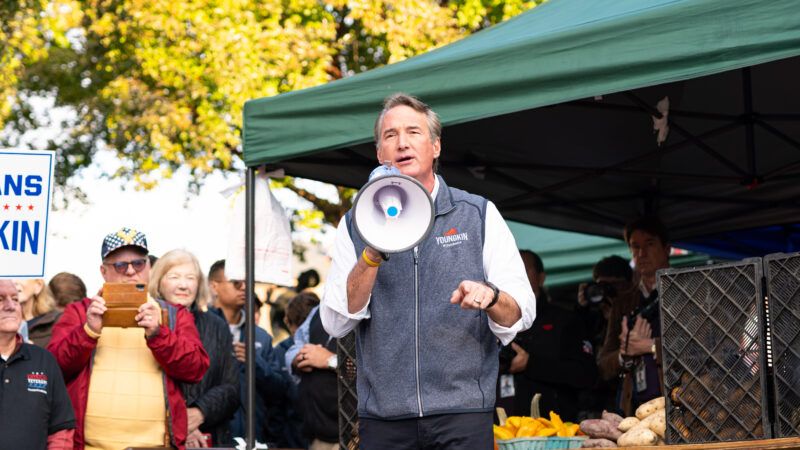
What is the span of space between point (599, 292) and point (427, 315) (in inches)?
146

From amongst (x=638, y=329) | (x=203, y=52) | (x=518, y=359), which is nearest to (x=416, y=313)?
(x=638, y=329)

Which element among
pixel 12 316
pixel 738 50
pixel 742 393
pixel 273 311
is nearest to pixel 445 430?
pixel 742 393

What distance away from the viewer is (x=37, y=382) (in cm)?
557

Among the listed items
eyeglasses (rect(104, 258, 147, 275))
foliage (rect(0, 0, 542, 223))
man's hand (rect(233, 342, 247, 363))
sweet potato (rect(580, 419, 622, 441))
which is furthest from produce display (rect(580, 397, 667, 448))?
foliage (rect(0, 0, 542, 223))

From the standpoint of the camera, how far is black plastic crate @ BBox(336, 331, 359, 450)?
18.1 ft

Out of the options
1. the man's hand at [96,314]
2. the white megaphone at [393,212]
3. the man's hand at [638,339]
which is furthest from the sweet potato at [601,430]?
the man's hand at [96,314]

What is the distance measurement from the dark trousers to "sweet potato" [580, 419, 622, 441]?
4.18 feet

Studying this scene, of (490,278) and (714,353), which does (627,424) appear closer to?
(714,353)

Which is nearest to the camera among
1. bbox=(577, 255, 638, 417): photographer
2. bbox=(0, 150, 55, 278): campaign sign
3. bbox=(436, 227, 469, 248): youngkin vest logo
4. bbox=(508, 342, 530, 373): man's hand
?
bbox=(436, 227, 469, 248): youngkin vest logo

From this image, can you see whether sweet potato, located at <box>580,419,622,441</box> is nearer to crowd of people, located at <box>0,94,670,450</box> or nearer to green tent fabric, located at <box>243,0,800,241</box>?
crowd of people, located at <box>0,94,670,450</box>

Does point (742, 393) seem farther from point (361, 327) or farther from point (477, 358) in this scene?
point (361, 327)

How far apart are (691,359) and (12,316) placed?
10.3ft

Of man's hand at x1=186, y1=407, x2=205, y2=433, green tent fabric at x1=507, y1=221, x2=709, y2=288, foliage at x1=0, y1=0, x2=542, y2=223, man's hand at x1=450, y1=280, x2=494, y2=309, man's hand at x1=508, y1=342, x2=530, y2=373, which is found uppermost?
foliage at x1=0, y1=0, x2=542, y2=223

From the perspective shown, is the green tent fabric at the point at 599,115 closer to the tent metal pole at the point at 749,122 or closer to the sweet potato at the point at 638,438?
the tent metal pole at the point at 749,122
